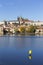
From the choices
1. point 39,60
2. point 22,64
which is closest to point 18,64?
point 22,64

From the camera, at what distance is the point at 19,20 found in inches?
4464

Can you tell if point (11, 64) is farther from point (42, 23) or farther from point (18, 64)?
point (42, 23)

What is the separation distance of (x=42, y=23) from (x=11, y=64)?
99292 millimetres

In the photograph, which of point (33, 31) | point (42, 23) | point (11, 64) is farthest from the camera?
point (42, 23)

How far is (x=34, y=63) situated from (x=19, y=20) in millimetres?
99249

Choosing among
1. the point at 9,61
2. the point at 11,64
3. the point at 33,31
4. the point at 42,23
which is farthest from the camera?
the point at 42,23

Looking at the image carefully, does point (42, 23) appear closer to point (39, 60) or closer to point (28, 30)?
point (28, 30)

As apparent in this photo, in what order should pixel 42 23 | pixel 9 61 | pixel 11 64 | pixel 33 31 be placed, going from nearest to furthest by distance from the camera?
1. pixel 11 64
2. pixel 9 61
3. pixel 33 31
4. pixel 42 23

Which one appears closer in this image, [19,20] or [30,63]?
[30,63]

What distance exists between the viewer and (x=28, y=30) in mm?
83250

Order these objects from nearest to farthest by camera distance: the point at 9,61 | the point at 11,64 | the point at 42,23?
the point at 11,64
the point at 9,61
the point at 42,23

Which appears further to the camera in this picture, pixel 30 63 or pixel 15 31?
pixel 15 31

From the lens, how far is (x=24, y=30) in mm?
84438

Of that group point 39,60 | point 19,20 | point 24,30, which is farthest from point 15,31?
point 39,60
